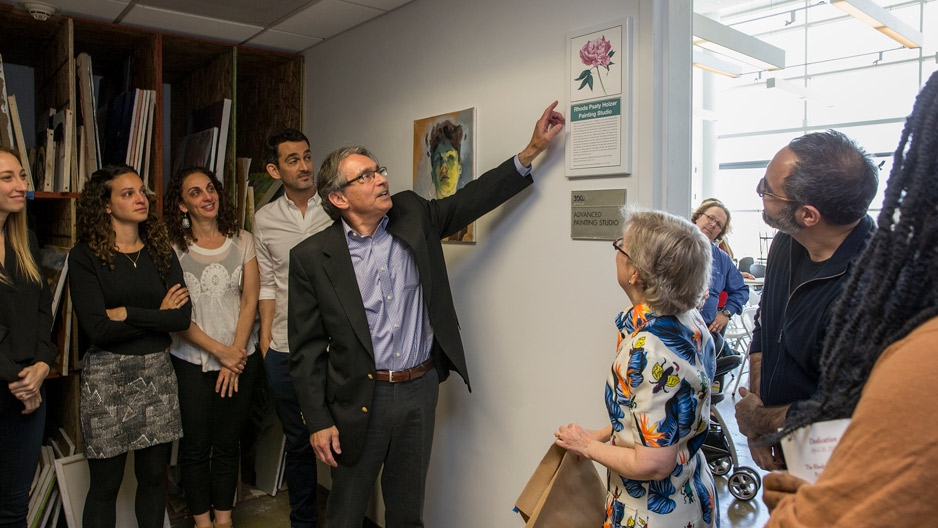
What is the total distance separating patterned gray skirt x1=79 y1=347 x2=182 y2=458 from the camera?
94.3 inches

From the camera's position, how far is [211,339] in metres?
2.68

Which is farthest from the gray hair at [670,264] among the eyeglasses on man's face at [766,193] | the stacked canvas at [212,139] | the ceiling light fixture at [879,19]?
the ceiling light fixture at [879,19]

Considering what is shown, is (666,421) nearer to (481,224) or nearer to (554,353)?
(554,353)

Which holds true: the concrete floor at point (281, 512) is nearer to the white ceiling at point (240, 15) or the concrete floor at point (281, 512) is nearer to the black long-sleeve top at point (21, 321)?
the black long-sleeve top at point (21, 321)

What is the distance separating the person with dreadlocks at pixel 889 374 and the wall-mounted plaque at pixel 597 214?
117 cm

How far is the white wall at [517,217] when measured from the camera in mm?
1889

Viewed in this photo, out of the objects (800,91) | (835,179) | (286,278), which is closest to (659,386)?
(835,179)

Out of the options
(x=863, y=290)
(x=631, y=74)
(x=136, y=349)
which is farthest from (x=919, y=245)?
(x=136, y=349)

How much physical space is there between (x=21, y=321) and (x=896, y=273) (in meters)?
2.66

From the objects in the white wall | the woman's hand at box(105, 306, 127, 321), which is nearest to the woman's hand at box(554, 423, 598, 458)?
the white wall

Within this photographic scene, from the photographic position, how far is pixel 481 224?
2486 mm

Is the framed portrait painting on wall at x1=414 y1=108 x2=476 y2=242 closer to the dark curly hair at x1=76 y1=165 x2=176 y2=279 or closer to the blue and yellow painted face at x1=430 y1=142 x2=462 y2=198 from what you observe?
the blue and yellow painted face at x1=430 y1=142 x2=462 y2=198

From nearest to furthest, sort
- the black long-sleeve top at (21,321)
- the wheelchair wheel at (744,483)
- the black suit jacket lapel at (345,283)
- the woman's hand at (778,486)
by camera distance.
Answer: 1. the woman's hand at (778,486)
2. the black suit jacket lapel at (345,283)
3. the black long-sleeve top at (21,321)
4. the wheelchair wheel at (744,483)

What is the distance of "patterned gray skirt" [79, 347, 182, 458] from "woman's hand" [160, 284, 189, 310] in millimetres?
207
